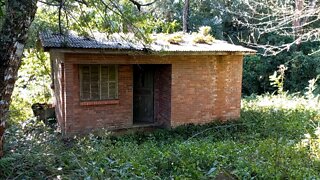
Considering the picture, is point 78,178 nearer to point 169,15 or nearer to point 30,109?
point 30,109

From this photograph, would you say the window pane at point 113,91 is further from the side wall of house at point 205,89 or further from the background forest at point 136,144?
the side wall of house at point 205,89

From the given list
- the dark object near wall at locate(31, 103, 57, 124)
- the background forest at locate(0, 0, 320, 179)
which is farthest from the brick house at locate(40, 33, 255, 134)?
the dark object near wall at locate(31, 103, 57, 124)

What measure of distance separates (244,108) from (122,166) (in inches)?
425

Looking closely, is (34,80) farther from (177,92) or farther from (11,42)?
(11,42)

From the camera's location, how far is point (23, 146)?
4531 mm

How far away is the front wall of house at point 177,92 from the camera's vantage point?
978 centimetres

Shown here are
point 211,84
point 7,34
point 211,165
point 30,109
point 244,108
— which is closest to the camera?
point 7,34

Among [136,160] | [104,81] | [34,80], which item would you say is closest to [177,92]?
[104,81]

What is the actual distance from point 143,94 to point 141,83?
1.33 ft

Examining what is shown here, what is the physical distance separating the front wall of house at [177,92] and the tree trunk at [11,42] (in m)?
5.94

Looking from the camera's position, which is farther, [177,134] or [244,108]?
[244,108]

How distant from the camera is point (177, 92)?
1105 cm

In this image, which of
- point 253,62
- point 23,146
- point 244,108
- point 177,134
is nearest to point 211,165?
point 23,146

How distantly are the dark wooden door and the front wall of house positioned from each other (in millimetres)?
372
